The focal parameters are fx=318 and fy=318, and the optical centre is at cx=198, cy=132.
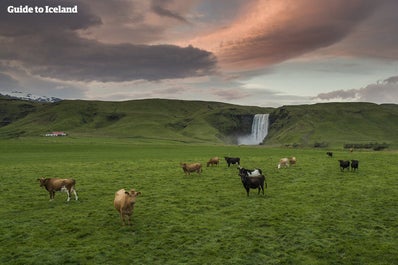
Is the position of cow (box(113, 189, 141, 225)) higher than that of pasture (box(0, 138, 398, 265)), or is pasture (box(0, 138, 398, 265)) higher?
cow (box(113, 189, 141, 225))

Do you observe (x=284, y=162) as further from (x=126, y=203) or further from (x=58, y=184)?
(x=126, y=203)

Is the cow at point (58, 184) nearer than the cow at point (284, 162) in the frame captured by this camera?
Yes

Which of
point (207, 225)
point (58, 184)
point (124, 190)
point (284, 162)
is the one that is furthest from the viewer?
point (284, 162)

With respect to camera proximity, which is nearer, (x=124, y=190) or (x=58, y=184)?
(x=124, y=190)

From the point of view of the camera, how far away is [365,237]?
1764cm

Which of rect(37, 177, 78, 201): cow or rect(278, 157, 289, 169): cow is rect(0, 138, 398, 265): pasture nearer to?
rect(37, 177, 78, 201): cow

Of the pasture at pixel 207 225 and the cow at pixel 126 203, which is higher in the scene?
the cow at pixel 126 203

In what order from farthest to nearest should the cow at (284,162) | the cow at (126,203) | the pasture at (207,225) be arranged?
1. the cow at (284,162)
2. the cow at (126,203)
3. the pasture at (207,225)

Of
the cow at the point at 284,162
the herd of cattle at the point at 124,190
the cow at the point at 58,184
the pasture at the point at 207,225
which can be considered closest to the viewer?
the pasture at the point at 207,225

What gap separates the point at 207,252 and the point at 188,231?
3.11 m

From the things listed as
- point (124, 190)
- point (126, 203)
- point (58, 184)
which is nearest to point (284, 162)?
point (124, 190)

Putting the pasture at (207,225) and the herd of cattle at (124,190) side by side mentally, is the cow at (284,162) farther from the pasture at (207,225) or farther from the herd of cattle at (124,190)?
the pasture at (207,225)

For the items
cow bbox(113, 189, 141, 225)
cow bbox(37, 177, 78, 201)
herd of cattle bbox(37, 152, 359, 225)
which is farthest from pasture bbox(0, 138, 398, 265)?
cow bbox(37, 177, 78, 201)

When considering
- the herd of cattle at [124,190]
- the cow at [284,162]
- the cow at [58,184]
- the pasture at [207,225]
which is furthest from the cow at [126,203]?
the cow at [284,162]
